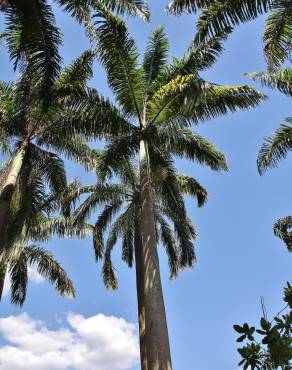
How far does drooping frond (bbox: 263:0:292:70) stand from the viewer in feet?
39.1

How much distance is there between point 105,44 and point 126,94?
1.68 m

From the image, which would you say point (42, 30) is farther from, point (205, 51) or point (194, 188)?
point (194, 188)

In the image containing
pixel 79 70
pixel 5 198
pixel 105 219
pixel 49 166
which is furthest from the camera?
pixel 105 219

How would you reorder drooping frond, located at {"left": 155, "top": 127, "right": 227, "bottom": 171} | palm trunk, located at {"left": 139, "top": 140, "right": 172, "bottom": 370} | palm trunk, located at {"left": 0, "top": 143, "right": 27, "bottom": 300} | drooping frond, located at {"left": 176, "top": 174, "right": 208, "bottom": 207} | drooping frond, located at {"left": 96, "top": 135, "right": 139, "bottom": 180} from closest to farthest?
palm trunk, located at {"left": 139, "top": 140, "right": 172, "bottom": 370} < palm trunk, located at {"left": 0, "top": 143, "right": 27, "bottom": 300} < drooping frond, located at {"left": 96, "top": 135, "right": 139, "bottom": 180} < drooping frond, located at {"left": 155, "top": 127, "right": 227, "bottom": 171} < drooping frond, located at {"left": 176, "top": 174, "right": 208, "bottom": 207}

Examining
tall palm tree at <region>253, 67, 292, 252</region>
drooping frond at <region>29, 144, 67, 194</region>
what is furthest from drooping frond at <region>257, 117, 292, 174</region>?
drooping frond at <region>29, 144, 67, 194</region>

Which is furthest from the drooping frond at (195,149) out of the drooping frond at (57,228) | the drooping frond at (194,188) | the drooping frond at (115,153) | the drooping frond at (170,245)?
the drooping frond at (57,228)

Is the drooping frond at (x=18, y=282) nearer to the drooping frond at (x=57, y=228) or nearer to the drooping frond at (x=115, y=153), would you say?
the drooping frond at (x=57, y=228)

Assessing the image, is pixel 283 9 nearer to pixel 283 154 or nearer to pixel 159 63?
pixel 283 154

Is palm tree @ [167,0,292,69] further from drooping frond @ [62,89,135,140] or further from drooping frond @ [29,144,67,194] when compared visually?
drooping frond @ [29,144,67,194]

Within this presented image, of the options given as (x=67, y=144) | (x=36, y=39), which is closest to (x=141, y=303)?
(x=67, y=144)

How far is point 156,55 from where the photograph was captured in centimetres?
1642

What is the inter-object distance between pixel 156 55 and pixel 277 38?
216 inches

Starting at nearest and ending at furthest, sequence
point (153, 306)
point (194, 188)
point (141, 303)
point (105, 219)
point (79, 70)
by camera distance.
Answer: point (153, 306) < point (79, 70) < point (141, 303) < point (194, 188) < point (105, 219)

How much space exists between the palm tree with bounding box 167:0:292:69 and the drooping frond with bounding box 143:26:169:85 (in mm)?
3801
